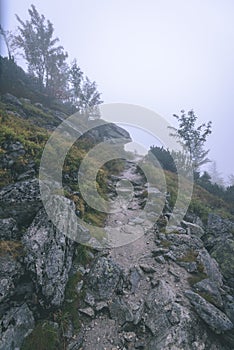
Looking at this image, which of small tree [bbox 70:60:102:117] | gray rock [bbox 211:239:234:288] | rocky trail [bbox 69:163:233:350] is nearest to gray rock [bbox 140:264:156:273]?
rocky trail [bbox 69:163:233:350]

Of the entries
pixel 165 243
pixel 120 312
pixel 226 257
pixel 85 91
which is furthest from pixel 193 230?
pixel 85 91

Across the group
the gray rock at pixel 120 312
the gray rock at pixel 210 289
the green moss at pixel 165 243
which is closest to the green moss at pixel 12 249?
the gray rock at pixel 120 312

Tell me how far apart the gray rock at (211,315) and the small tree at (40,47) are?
3485cm

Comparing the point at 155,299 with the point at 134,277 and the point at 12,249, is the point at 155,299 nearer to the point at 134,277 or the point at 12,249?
the point at 134,277

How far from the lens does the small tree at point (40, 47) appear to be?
31.0 metres

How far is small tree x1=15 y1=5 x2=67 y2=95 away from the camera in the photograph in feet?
102

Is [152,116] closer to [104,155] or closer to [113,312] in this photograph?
[104,155]

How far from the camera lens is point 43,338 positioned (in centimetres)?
457

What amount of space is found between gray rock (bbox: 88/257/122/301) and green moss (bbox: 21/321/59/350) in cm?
140

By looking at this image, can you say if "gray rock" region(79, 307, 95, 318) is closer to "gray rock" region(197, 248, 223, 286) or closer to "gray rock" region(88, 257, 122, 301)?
"gray rock" region(88, 257, 122, 301)

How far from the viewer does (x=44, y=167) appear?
9.01 metres

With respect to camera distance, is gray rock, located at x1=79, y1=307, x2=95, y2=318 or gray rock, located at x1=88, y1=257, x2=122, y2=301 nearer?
gray rock, located at x1=79, y1=307, x2=95, y2=318

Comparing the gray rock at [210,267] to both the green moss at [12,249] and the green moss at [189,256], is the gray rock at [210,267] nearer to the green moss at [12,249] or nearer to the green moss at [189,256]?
the green moss at [189,256]

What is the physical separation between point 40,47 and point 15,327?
120 ft
